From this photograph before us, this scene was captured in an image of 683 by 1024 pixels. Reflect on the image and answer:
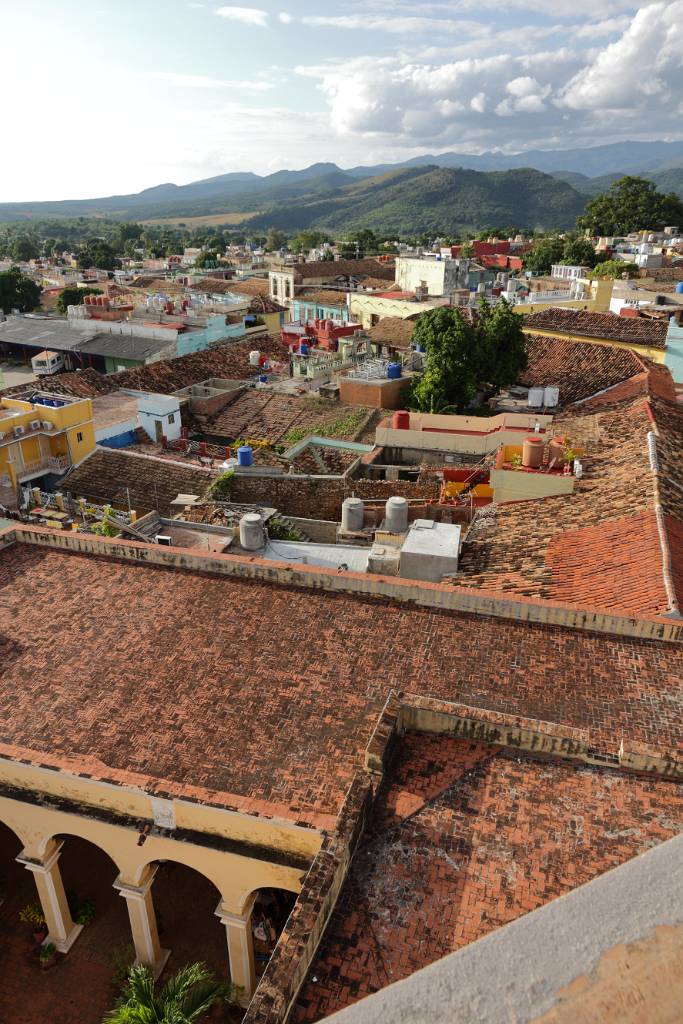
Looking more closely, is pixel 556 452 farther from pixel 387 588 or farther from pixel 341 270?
→ pixel 341 270

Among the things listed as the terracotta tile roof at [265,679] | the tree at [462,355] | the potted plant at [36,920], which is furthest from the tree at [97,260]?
A: the potted plant at [36,920]

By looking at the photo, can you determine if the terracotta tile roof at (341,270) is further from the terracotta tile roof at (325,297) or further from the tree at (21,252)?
the tree at (21,252)

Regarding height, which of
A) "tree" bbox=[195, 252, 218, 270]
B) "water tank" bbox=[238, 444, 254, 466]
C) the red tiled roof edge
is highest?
"tree" bbox=[195, 252, 218, 270]

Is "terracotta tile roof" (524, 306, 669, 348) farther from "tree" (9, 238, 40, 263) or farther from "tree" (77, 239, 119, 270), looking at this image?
"tree" (9, 238, 40, 263)

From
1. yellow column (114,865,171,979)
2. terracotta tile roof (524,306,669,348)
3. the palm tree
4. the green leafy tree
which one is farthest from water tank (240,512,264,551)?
the green leafy tree

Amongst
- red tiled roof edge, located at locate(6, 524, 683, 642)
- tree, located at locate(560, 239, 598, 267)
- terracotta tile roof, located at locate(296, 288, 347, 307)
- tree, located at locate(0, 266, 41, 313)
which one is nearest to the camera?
red tiled roof edge, located at locate(6, 524, 683, 642)

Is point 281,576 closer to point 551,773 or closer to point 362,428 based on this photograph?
point 551,773

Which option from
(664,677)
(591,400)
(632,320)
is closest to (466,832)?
(664,677)
